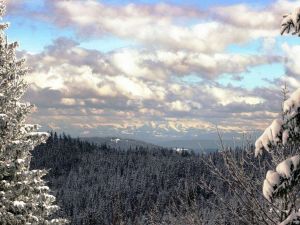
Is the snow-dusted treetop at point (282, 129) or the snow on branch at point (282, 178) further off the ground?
the snow-dusted treetop at point (282, 129)

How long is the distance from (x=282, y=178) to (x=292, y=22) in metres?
1.57

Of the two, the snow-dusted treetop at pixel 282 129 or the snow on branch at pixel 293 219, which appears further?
the snow on branch at pixel 293 219

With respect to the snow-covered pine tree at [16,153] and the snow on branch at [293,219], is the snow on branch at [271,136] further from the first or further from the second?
the snow-covered pine tree at [16,153]

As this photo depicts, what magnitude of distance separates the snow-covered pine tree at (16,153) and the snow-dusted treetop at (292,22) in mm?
11254

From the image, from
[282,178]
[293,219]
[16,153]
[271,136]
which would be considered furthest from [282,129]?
[16,153]

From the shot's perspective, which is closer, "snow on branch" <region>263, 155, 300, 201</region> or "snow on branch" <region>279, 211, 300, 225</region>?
"snow on branch" <region>263, 155, 300, 201</region>

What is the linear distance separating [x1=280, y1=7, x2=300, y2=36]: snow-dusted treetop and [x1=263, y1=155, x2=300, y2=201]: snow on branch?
1.29m

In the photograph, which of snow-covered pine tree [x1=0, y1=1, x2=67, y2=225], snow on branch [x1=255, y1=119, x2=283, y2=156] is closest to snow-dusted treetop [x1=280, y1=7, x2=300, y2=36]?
snow on branch [x1=255, y1=119, x2=283, y2=156]

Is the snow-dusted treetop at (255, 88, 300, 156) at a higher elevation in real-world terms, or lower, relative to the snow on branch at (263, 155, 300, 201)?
higher

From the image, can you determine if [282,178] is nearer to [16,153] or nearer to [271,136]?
[271,136]

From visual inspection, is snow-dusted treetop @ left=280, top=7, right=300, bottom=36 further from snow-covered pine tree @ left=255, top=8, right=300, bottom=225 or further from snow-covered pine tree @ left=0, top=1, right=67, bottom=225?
snow-covered pine tree @ left=0, top=1, right=67, bottom=225

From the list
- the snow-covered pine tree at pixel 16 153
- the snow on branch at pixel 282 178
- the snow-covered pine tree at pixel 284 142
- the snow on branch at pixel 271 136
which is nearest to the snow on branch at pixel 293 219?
the snow-covered pine tree at pixel 284 142

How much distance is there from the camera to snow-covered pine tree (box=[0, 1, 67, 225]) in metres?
14.6

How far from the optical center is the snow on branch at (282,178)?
14.6 ft
